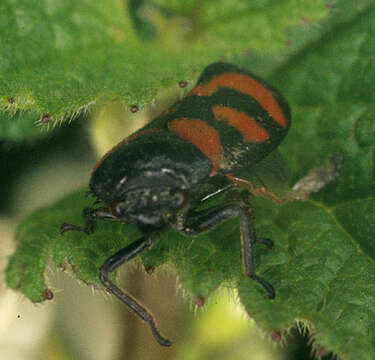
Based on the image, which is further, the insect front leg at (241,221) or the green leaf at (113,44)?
the green leaf at (113,44)

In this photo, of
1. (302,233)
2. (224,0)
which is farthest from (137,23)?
(302,233)

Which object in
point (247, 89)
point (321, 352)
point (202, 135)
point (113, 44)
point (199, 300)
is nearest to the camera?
point (321, 352)

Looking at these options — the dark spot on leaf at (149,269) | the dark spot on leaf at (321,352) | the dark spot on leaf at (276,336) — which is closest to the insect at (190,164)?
the dark spot on leaf at (149,269)

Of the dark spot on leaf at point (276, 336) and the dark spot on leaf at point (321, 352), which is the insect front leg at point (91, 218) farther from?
the dark spot on leaf at point (321, 352)

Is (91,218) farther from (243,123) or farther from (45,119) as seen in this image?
(243,123)

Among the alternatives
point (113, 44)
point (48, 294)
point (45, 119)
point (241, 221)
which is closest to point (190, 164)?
point (241, 221)

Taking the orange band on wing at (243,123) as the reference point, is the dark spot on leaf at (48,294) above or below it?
below

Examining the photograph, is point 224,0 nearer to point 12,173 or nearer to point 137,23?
point 137,23

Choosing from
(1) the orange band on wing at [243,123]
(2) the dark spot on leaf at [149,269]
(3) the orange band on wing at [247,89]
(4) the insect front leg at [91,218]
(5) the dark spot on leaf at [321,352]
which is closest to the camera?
(5) the dark spot on leaf at [321,352]
